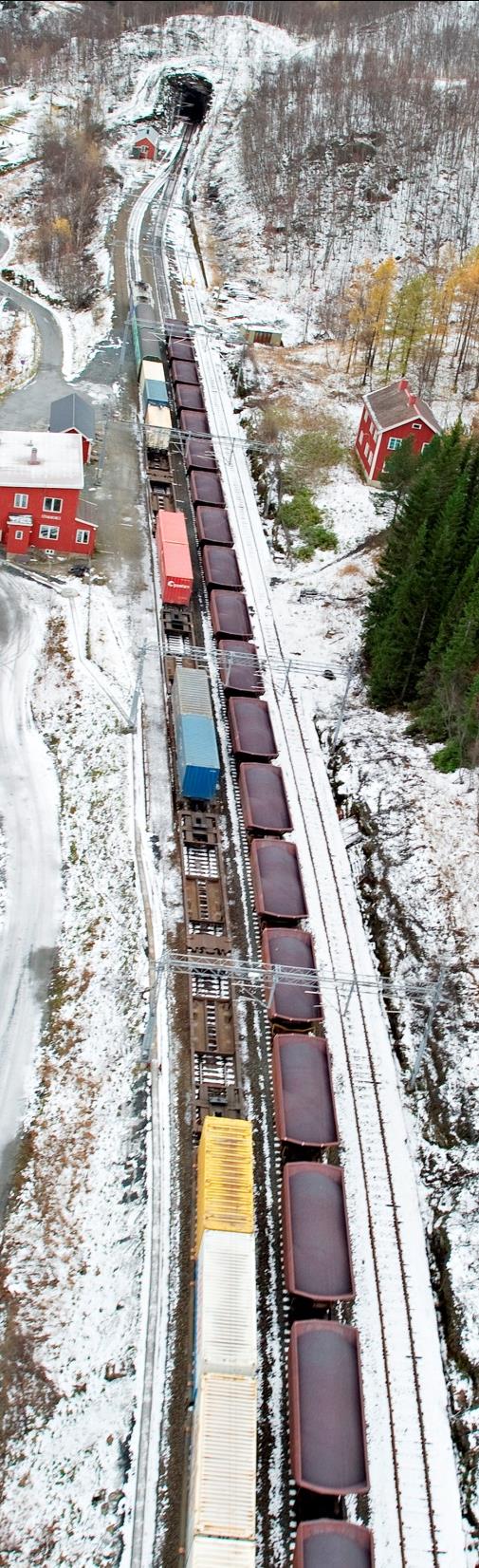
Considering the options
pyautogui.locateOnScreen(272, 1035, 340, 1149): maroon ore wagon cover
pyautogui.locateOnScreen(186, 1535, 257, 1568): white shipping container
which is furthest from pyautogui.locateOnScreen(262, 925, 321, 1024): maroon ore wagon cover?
pyautogui.locateOnScreen(186, 1535, 257, 1568): white shipping container

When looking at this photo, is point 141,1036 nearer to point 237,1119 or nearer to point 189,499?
point 237,1119

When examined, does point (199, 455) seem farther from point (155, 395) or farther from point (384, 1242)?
point (384, 1242)

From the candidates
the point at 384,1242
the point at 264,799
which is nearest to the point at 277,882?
the point at 264,799

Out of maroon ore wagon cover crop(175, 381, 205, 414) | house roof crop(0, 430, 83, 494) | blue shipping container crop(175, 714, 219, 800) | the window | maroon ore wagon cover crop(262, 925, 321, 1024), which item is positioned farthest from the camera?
maroon ore wagon cover crop(175, 381, 205, 414)

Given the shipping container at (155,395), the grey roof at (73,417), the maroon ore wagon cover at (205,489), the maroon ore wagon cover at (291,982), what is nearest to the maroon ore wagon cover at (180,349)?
the shipping container at (155,395)

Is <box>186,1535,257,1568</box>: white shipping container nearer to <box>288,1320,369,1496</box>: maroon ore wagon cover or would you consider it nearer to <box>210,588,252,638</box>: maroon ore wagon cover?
<box>288,1320,369,1496</box>: maroon ore wagon cover

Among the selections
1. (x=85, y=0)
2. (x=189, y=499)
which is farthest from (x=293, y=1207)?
(x=85, y=0)
